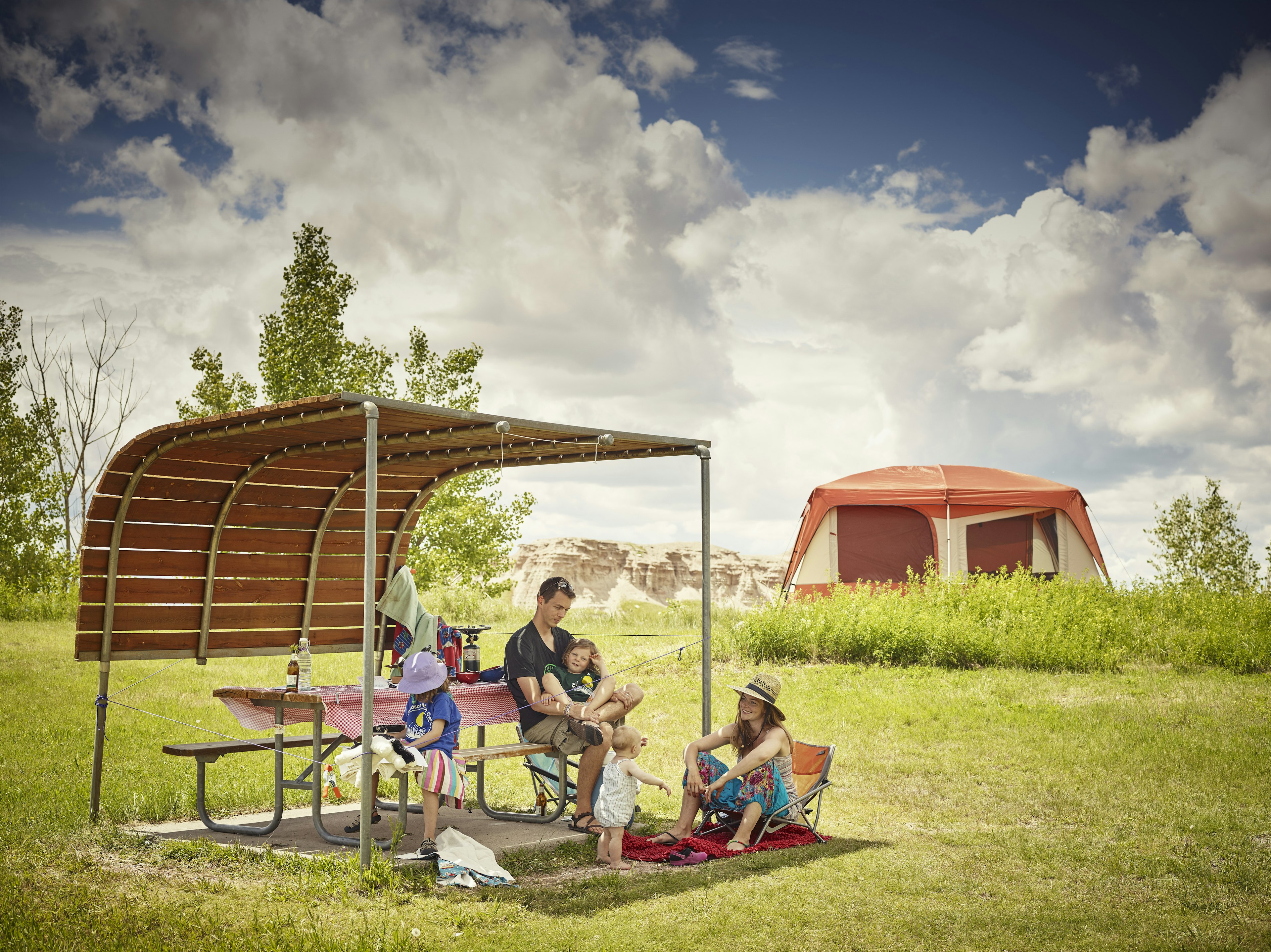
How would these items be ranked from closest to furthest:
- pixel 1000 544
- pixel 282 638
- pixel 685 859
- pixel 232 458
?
pixel 685 859
pixel 232 458
pixel 282 638
pixel 1000 544

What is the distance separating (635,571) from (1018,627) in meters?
37.6

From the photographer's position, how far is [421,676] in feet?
18.7

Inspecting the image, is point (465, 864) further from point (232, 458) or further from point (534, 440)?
point (232, 458)

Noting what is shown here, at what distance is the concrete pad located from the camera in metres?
6.03

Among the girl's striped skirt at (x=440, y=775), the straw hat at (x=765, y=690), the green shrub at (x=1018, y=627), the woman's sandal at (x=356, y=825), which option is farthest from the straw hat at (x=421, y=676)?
the green shrub at (x=1018, y=627)

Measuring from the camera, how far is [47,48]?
738 inches

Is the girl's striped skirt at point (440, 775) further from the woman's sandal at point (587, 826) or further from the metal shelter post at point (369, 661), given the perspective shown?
the woman's sandal at point (587, 826)

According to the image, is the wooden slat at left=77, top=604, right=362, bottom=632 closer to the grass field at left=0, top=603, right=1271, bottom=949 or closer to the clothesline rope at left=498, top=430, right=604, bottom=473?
the grass field at left=0, top=603, right=1271, bottom=949

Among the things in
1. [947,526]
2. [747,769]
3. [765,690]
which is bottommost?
[747,769]

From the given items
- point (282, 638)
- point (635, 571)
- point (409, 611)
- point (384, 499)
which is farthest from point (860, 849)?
point (635, 571)

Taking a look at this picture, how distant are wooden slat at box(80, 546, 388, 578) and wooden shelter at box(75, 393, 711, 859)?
0.4 inches

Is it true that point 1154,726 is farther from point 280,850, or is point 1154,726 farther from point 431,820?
point 280,850

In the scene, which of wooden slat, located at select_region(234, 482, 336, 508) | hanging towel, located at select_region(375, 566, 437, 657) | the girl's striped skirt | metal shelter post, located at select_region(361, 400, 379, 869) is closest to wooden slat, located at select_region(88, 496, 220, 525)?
wooden slat, located at select_region(234, 482, 336, 508)

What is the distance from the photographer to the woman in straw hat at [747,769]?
20.3 ft
